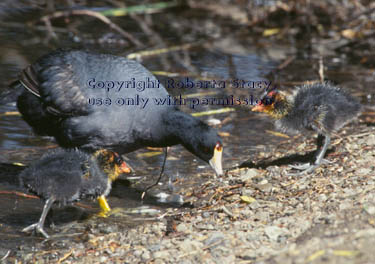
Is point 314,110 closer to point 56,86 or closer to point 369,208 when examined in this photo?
point 369,208

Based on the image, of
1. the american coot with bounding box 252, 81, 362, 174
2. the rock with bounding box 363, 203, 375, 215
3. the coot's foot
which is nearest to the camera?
the rock with bounding box 363, 203, 375, 215

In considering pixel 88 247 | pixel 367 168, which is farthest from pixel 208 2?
pixel 88 247

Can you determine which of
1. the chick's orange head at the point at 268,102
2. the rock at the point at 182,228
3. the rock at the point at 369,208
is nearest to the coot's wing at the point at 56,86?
the rock at the point at 182,228

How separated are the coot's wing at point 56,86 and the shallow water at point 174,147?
1.60 feet

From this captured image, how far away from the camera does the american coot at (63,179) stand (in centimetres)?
473

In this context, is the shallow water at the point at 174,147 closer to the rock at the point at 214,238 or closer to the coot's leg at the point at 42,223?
the coot's leg at the point at 42,223

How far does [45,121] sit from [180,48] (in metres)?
4.45

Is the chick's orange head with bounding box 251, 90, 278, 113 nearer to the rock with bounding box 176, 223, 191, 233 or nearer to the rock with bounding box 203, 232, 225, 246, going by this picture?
the rock with bounding box 176, 223, 191, 233

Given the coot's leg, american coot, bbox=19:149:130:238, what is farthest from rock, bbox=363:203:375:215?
the coot's leg

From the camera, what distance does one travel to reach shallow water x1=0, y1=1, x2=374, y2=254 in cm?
529

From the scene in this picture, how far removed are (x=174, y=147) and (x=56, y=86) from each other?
→ 5.31 ft

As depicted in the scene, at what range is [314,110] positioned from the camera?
5.72 meters

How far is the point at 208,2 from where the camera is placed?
1273 cm

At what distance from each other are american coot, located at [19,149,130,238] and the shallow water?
0.33 metres
